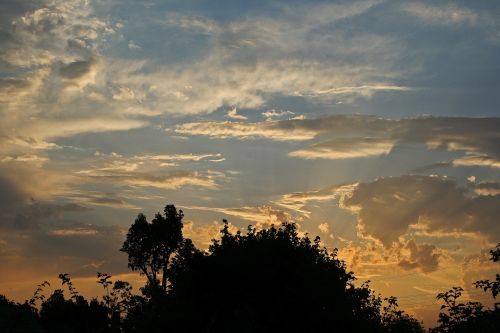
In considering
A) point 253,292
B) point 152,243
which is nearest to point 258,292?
point 253,292

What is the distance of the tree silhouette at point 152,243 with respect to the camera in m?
73.9

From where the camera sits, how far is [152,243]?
74375 mm

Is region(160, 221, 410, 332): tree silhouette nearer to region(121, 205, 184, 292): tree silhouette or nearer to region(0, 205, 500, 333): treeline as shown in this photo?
region(0, 205, 500, 333): treeline

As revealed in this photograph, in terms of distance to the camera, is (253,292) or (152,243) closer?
(253,292)

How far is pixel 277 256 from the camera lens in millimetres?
46250

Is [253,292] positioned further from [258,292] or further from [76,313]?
[76,313]

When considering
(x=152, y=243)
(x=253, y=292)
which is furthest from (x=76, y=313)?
(x=253, y=292)

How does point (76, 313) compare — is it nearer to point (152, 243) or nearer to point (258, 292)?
point (152, 243)

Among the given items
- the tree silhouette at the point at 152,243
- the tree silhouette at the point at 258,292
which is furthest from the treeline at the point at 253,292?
the tree silhouette at the point at 152,243

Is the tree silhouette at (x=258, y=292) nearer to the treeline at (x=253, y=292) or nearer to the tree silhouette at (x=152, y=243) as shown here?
the treeline at (x=253, y=292)

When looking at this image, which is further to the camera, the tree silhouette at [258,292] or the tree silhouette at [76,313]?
the tree silhouette at [76,313]

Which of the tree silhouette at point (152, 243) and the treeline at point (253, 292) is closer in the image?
the treeline at point (253, 292)

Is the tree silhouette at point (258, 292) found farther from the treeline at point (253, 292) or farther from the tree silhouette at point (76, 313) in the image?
the tree silhouette at point (76, 313)

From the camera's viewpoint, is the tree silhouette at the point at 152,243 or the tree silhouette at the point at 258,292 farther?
the tree silhouette at the point at 152,243
